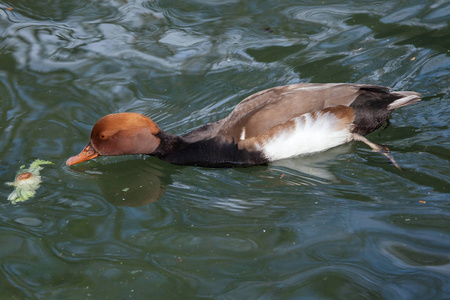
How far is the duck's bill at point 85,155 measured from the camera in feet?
17.3

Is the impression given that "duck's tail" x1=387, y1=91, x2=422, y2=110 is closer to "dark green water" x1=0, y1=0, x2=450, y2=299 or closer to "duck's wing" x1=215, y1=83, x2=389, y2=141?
"duck's wing" x1=215, y1=83, x2=389, y2=141

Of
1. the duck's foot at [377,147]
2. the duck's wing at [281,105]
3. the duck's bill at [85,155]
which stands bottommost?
the duck's bill at [85,155]

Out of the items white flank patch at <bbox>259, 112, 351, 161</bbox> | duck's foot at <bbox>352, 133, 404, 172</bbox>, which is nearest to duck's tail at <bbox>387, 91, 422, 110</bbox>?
duck's foot at <bbox>352, 133, 404, 172</bbox>

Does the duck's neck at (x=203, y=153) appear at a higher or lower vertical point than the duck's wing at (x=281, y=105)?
lower

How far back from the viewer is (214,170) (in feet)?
17.6

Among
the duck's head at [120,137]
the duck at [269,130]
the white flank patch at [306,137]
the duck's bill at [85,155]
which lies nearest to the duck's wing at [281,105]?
the duck at [269,130]

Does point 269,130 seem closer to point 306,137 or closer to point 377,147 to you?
point 306,137

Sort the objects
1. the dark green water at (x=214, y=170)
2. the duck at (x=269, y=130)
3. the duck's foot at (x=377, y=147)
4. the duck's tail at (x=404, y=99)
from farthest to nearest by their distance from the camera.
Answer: the duck's tail at (x=404, y=99)
the duck at (x=269, y=130)
the duck's foot at (x=377, y=147)
the dark green water at (x=214, y=170)

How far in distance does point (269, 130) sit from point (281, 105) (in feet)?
0.93

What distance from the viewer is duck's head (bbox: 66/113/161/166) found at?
5203mm

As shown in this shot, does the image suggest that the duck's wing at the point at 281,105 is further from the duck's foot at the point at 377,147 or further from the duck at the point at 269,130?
the duck's foot at the point at 377,147

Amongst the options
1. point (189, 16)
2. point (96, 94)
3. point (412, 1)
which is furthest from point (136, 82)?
point (412, 1)

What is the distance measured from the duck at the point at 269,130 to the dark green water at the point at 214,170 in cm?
15

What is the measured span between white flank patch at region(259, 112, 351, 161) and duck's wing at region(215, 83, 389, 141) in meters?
0.10
